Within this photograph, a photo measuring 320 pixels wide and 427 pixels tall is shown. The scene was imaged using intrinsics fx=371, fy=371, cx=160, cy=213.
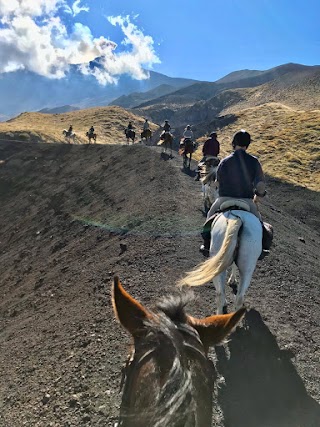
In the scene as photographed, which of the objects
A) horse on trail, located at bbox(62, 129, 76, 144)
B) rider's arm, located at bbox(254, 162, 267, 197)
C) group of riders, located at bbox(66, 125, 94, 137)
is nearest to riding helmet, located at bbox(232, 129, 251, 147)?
rider's arm, located at bbox(254, 162, 267, 197)

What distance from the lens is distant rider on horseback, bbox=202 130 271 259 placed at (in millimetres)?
6328

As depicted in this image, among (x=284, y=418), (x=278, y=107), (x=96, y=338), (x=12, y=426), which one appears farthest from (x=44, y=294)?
(x=278, y=107)

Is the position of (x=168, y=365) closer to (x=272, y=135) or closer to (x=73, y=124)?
(x=272, y=135)

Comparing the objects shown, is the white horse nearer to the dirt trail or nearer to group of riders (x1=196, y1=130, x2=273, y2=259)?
group of riders (x1=196, y1=130, x2=273, y2=259)

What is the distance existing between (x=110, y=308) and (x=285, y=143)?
46.1 meters

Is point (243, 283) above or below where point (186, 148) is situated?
below

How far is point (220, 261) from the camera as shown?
518cm

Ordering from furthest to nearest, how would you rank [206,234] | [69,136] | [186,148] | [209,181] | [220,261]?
[69,136]
[186,148]
[209,181]
[206,234]
[220,261]

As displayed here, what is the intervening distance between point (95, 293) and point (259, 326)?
414 cm

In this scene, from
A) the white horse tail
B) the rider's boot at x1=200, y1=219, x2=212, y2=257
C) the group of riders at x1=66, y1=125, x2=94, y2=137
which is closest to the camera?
the white horse tail

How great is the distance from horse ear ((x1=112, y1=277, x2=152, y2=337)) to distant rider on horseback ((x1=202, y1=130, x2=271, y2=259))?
3.94 metres

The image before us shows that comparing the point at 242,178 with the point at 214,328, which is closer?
the point at 214,328

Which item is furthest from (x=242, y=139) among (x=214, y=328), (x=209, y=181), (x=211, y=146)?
(x=211, y=146)

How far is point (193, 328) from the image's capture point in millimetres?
2764
